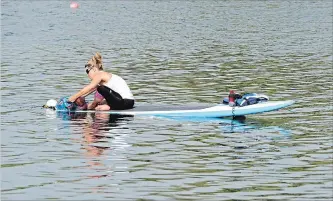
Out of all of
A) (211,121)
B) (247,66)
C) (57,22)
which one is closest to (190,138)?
(211,121)

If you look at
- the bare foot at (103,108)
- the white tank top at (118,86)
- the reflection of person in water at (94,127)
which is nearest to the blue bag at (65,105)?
the reflection of person in water at (94,127)

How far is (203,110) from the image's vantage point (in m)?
28.9

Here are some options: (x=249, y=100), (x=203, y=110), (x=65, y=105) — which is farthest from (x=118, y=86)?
(x=249, y=100)

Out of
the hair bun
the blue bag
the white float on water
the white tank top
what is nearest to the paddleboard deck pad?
the blue bag

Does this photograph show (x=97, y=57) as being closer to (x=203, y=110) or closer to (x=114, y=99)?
(x=114, y=99)

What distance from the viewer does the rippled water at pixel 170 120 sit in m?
20.3

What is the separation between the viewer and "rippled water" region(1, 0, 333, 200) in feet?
66.6

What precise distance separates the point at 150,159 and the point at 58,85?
15315 millimetres

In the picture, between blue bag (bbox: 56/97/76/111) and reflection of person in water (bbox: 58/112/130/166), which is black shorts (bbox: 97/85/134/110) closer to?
reflection of person in water (bbox: 58/112/130/166)

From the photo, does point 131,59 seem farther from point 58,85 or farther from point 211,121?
point 211,121

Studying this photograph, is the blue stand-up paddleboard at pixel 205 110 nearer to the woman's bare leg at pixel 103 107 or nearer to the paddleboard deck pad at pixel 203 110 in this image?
the paddleboard deck pad at pixel 203 110

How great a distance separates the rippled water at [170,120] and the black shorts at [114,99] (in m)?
0.47

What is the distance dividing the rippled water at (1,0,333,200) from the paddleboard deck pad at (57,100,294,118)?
274 millimetres

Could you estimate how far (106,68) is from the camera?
1761 inches
